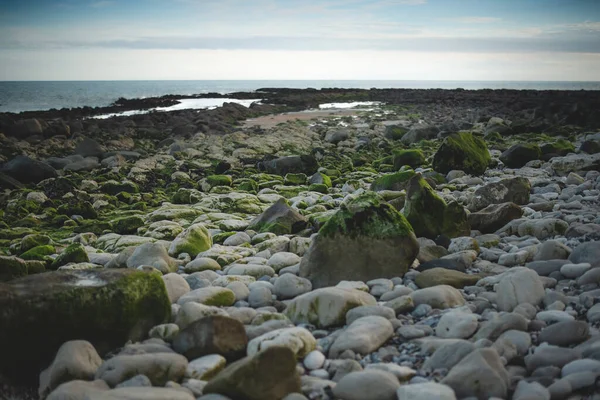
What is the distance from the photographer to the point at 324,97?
49.2 meters

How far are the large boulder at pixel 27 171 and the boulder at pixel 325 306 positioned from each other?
962cm

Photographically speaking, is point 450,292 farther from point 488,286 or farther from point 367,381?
point 367,381

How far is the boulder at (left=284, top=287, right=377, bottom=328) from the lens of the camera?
3.42 metres

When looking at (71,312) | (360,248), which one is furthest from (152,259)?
(360,248)

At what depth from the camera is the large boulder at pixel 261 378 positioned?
2.49 m

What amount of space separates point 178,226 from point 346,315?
13.4 feet

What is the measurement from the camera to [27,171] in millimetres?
11164

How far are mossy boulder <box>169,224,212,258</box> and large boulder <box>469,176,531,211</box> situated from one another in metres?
3.54

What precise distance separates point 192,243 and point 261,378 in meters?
3.27

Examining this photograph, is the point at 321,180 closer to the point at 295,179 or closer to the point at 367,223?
the point at 295,179

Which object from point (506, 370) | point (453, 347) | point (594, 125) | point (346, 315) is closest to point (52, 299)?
point (346, 315)

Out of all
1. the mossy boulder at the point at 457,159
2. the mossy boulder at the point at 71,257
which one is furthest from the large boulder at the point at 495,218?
the mossy boulder at the point at 71,257

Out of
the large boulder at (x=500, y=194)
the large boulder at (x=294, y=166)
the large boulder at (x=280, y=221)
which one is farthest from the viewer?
the large boulder at (x=294, y=166)

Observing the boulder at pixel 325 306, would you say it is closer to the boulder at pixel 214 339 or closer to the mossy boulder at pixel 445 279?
the boulder at pixel 214 339
